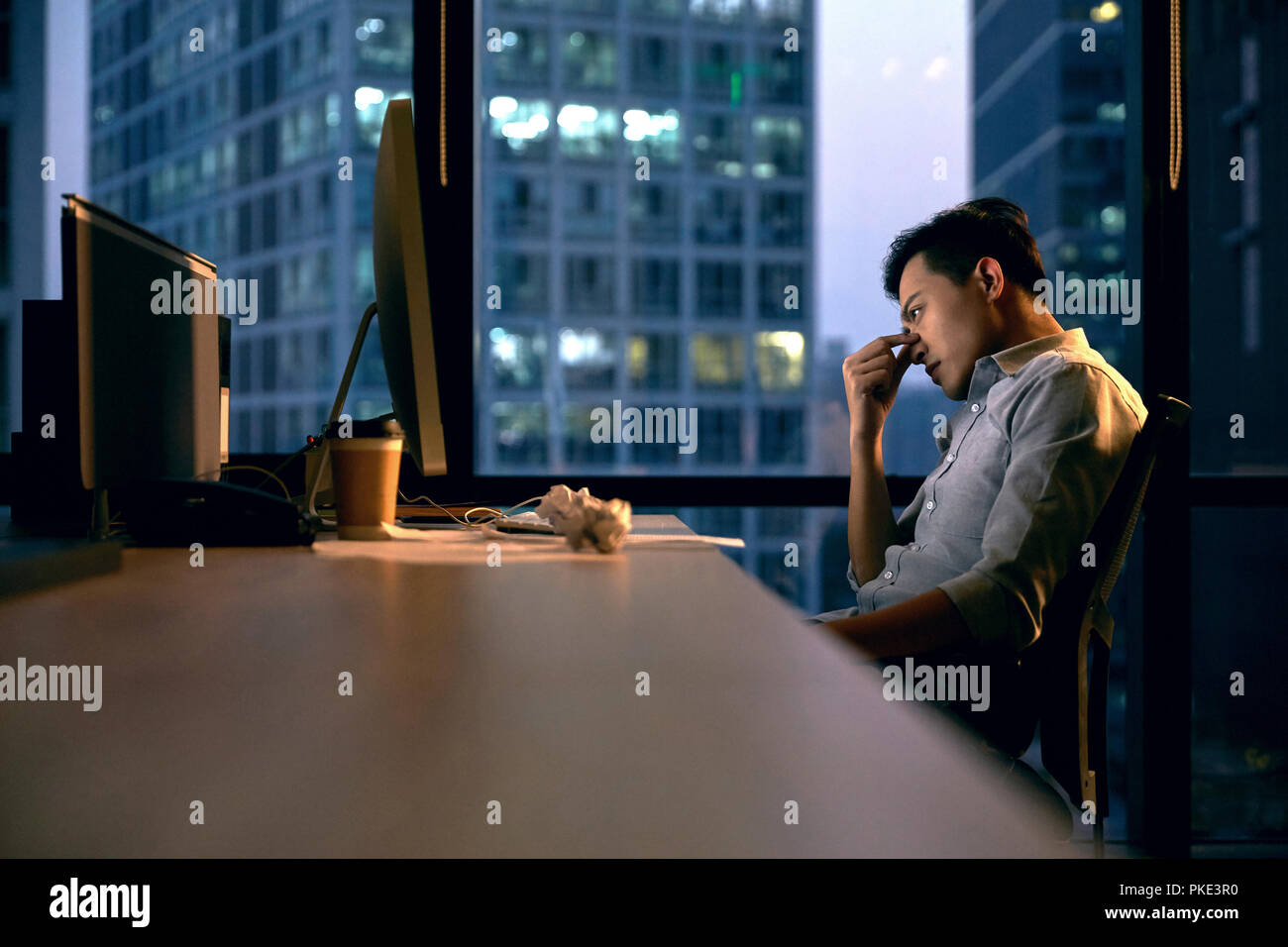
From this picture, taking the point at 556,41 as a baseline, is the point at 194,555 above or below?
below

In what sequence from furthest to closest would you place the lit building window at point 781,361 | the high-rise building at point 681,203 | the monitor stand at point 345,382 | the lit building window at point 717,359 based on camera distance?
the lit building window at point 717,359 < the high-rise building at point 681,203 < the lit building window at point 781,361 < the monitor stand at point 345,382

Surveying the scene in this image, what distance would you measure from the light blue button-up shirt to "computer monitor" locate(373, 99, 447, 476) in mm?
847

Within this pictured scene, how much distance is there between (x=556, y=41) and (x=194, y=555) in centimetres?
1630

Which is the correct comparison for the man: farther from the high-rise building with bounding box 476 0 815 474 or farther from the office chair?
the high-rise building with bounding box 476 0 815 474

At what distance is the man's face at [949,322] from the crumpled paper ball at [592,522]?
781mm

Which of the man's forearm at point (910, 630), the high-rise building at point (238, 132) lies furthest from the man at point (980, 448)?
the high-rise building at point (238, 132)

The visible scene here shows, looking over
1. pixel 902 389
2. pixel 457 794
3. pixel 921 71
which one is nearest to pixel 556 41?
pixel 921 71

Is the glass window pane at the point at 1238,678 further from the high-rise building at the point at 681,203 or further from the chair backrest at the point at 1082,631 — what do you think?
the high-rise building at the point at 681,203

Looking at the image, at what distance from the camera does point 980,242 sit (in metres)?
1.56

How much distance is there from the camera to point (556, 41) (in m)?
15.1

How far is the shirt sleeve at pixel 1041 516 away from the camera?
1.19 m
